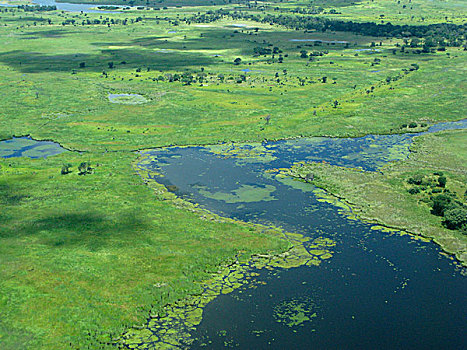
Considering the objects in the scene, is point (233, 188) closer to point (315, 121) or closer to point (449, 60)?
point (315, 121)

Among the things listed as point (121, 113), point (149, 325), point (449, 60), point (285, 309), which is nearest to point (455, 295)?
point (285, 309)

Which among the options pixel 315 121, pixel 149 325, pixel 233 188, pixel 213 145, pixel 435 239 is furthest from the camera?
pixel 315 121

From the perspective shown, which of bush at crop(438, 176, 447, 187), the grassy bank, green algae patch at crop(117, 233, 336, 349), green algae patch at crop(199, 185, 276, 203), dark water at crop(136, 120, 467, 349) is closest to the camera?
dark water at crop(136, 120, 467, 349)

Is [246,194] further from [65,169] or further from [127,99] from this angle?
[127,99]

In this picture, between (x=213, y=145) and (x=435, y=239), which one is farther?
(x=213, y=145)

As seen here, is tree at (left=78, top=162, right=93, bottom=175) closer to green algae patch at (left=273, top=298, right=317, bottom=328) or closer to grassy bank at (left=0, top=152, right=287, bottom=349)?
grassy bank at (left=0, top=152, right=287, bottom=349)

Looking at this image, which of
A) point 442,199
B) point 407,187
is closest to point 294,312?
point 442,199

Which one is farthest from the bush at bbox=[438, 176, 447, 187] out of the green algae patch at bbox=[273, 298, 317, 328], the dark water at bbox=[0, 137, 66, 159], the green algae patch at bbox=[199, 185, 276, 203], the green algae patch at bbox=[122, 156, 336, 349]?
the dark water at bbox=[0, 137, 66, 159]
